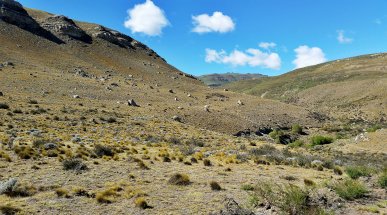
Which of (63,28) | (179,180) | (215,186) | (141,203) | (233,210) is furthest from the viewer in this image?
(63,28)

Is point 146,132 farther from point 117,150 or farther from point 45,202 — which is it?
point 45,202

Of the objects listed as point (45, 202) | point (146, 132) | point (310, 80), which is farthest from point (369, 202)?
point (310, 80)

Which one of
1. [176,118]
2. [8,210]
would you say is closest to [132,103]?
[176,118]

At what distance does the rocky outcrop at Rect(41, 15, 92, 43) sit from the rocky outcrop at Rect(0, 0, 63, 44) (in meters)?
3.44

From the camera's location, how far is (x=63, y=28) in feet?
314

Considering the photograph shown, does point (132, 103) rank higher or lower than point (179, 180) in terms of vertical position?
higher

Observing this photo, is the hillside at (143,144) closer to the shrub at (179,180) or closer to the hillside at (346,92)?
the shrub at (179,180)

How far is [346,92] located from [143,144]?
111333 millimetres

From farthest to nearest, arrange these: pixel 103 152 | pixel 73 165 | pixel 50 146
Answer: pixel 50 146
pixel 103 152
pixel 73 165

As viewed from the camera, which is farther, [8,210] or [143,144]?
[143,144]

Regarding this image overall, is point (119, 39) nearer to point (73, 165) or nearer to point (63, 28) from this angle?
point (63, 28)

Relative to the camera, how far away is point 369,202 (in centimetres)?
1505

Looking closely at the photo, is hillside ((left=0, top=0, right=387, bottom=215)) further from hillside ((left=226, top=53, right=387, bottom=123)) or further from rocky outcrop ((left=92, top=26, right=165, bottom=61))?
hillside ((left=226, top=53, right=387, bottom=123))

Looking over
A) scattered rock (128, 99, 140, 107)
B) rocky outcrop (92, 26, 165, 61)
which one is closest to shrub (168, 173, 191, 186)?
scattered rock (128, 99, 140, 107)
